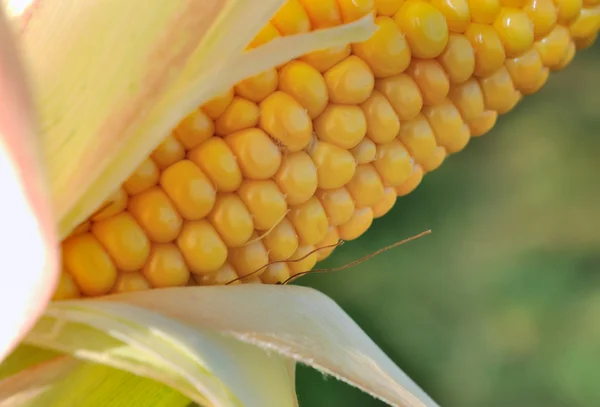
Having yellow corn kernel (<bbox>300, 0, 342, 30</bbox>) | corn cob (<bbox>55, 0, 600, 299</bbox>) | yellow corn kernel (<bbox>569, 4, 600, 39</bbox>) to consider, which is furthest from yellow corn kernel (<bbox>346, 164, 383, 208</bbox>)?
yellow corn kernel (<bbox>569, 4, 600, 39</bbox>)

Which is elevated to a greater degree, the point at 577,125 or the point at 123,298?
the point at 123,298

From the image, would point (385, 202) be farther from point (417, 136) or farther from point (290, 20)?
point (290, 20)

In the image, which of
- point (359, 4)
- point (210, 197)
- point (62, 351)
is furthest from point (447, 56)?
point (62, 351)

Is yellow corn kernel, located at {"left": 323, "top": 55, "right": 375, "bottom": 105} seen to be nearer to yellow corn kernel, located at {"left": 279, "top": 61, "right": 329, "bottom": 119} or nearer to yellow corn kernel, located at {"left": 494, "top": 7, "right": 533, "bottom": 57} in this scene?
yellow corn kernel, located at {"left": 279, "top": 61, "right": 329, "bottom": 119}

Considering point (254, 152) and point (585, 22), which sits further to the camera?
point (585, 22)

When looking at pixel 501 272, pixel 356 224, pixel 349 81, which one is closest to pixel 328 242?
pixel 356 224

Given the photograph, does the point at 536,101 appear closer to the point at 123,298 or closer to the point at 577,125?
the point at 577,125
